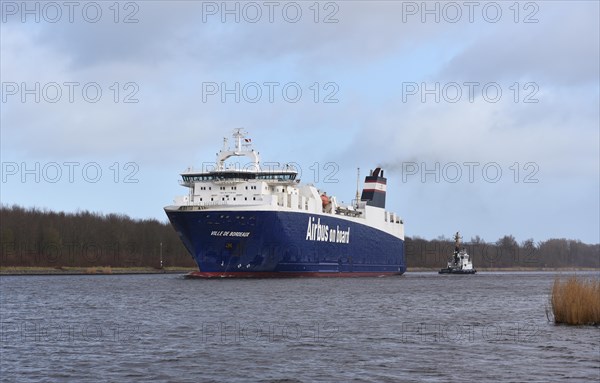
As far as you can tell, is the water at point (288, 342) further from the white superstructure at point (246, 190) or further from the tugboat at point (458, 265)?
the tugboat at point (458, 265)

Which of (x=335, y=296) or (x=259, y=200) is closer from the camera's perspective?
(x=335, y=296)

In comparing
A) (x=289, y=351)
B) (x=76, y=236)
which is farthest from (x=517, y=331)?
(x=76, y=236)

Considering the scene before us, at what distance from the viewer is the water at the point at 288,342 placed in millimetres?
19344

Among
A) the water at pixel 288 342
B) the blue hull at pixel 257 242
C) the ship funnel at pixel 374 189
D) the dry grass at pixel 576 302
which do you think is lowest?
the water at pixel 288 342

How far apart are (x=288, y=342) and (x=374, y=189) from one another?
65.6 metres

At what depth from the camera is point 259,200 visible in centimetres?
6316

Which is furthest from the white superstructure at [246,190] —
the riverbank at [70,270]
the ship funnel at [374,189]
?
the riverbank at [70,270]

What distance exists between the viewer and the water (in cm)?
1934

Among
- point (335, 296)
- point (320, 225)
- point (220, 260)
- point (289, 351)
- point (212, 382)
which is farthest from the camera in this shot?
point (320, 225)

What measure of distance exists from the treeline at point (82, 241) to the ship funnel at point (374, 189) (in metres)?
41.0

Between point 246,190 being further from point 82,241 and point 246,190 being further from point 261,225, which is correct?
point 82,241

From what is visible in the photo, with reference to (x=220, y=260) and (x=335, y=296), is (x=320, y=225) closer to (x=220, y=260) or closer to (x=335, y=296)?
(x=220, y=260)

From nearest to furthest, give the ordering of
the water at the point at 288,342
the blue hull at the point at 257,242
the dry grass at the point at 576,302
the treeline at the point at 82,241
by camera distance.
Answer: the water at the point at 288,342 < the dry grass at the point at 576,302 < the blue hull at the point at 257,242 < the treeline at the point at 82,241

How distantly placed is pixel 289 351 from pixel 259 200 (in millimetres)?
40707
